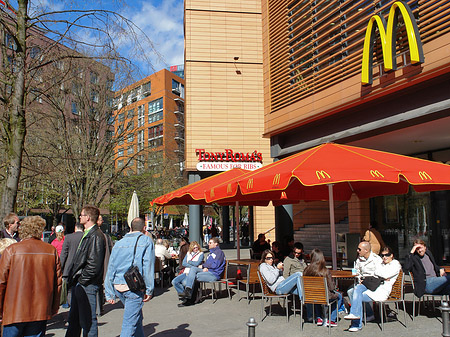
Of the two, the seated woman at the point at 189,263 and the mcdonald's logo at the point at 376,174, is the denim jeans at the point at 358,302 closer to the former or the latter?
the mcdonald's logo at the point at 376,174

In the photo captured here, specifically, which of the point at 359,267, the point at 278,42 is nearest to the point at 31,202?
the point at 278,42

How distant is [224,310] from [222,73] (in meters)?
18.5

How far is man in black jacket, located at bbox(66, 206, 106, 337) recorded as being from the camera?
503 cm

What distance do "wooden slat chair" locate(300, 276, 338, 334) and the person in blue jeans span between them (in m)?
2.67

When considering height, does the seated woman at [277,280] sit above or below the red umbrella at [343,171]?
below

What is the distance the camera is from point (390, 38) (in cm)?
1018

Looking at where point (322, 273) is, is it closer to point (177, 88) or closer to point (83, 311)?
point (83, 311)

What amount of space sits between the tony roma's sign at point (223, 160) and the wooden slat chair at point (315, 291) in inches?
665

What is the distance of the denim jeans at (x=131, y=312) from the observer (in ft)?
15.6

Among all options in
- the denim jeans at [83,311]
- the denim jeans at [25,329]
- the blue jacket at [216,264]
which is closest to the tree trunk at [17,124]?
the denim jeans at [83,311]

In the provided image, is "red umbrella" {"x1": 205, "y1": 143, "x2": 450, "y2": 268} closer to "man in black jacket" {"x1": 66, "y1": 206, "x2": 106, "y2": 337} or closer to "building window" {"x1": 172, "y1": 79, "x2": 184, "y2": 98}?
"man in black jacket" {"x1": 66, "y1": 206, "x2": 106, "y2": 337}

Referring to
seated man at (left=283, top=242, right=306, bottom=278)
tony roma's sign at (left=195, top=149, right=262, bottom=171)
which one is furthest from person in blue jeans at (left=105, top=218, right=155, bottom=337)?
tony roma's sign at (left=195, top=149, right=262, bottom=171)

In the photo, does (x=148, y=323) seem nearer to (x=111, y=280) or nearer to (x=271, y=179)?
(x=111, y=280)

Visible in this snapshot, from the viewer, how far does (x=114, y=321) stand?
7410mm
